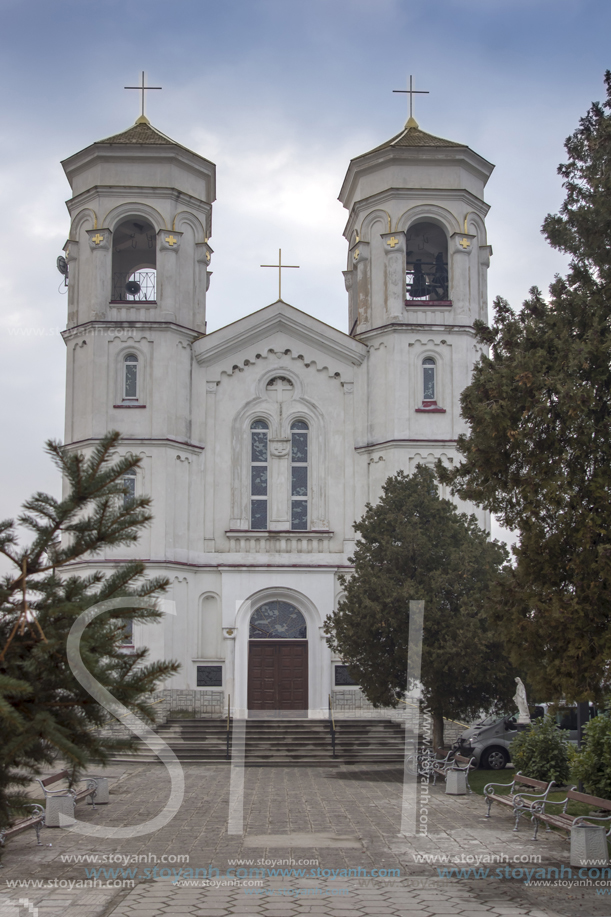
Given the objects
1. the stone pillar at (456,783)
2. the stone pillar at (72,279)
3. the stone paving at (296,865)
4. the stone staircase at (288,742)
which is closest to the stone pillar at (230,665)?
the stone staircase at (288,742)

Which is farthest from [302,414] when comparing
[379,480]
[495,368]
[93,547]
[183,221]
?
[93,547]

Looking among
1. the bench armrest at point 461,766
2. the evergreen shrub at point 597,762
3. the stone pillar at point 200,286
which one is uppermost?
the stone pillar at point 200,286

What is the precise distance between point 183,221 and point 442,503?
13.4 m

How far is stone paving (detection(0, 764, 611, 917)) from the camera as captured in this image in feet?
27.7

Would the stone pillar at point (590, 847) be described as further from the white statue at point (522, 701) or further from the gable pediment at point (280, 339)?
the gable pediment at point (280, 339)

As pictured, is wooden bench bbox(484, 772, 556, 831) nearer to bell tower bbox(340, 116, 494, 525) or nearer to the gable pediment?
bell tower bbox(340, 116, 494, 525)

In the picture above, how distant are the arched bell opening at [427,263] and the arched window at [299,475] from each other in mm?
5123

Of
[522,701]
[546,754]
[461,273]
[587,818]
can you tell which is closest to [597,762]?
[587,818]

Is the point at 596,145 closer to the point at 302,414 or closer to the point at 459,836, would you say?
the point at 459,836

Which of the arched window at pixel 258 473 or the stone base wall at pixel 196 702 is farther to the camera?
the arched window at pixel 258 473

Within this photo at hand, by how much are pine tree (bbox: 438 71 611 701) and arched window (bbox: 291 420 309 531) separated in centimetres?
1603

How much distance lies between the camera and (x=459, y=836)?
1207cm

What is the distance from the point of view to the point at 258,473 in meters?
28.4

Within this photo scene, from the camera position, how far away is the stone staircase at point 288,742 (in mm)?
22922
